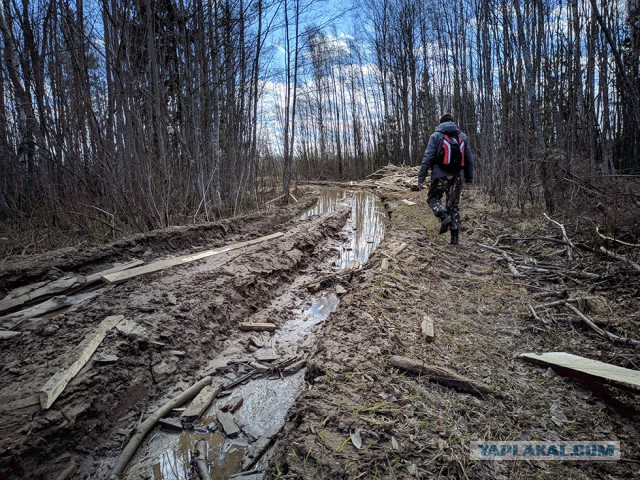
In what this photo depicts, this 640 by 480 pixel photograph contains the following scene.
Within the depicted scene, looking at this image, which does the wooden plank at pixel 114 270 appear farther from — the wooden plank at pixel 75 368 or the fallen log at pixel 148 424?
the fallen log at pixel 148 424

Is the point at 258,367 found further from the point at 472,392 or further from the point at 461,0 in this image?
the point at 461,0

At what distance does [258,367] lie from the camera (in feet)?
10.5

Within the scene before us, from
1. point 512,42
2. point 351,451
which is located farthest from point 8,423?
point 512,42

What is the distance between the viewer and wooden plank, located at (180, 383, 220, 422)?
255 cm

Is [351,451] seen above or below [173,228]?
below

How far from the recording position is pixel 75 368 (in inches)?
Answer: 101

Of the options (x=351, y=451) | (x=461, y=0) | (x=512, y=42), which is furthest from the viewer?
(x=461, y=0)

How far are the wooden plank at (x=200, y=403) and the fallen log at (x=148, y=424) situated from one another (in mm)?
71

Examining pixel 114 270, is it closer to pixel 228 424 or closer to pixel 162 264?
pixel 162 264

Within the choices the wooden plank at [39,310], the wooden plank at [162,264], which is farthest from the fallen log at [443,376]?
Answer: the wooden plank at [39,310]

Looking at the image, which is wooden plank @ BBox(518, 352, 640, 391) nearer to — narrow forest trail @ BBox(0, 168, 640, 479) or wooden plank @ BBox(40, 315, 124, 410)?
narrow forest trail @ BBox(0, 168, 640, 479)

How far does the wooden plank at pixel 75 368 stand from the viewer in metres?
2.29

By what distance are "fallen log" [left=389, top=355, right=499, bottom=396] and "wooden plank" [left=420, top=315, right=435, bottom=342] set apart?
1.38ft

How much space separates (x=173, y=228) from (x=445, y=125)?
558cm
